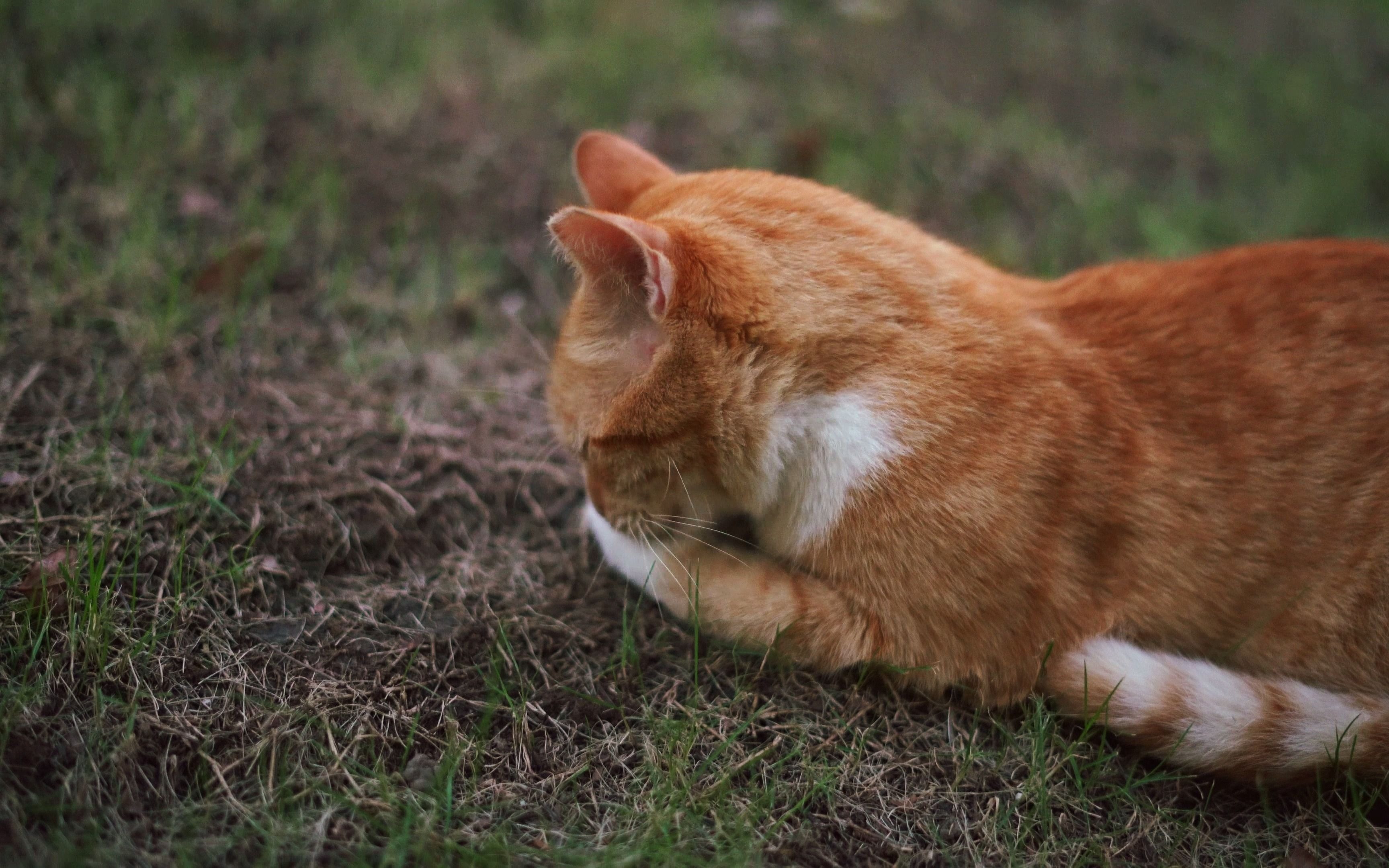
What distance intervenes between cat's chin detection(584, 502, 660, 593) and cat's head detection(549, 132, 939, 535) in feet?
0.19

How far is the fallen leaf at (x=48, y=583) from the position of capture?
167 cm

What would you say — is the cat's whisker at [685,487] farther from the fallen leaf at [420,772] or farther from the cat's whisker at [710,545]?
the fallen leaf at [420,772]

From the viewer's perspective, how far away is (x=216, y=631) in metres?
1.79

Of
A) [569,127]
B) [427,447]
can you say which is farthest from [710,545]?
[569,127]

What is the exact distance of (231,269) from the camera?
2.65m

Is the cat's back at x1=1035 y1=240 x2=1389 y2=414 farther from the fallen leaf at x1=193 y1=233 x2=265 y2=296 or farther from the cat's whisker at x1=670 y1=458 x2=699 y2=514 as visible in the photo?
the fallen leaf at x1=193 y1=233 x2=265 y2=296

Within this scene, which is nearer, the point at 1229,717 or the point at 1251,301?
the point at 1229,717

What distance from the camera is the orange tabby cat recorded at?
5.73 ft

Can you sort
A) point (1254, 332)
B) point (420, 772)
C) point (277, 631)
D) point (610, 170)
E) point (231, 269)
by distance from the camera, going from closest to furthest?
point (420, 772), point (277, 631), point (1254, 332), point (610, 170), point (231, 269)

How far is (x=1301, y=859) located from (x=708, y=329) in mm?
1429

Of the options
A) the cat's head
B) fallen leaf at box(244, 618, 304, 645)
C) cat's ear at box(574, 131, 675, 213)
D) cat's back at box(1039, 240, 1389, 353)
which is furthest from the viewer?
cat's ear at box(574, 131, 675, 213)

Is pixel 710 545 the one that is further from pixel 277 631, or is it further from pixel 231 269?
pixel 231 269

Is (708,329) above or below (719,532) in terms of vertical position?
above

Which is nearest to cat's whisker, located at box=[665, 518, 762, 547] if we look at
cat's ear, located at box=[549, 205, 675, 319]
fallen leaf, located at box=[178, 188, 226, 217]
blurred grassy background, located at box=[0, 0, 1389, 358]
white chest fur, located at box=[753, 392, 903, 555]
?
white chest fur, located at box=[753, 392, 903, 555]
